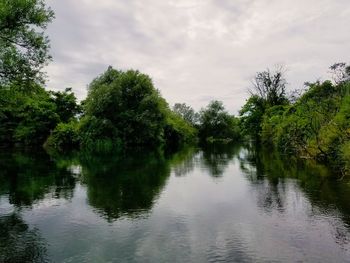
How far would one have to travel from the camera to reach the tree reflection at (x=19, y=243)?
1002 cm

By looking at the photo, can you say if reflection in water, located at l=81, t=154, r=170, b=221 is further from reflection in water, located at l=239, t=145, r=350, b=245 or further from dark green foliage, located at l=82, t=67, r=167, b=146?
dark green foliage, located at l=82, t=67, r=167, b=146

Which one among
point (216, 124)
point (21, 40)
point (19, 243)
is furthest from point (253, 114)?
point (19, 243)

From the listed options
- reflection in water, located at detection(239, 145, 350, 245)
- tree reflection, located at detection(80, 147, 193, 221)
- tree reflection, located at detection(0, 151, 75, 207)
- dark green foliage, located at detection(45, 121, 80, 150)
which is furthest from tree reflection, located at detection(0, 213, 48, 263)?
dark green foliage, located at detection(45, 121, 80, 150)

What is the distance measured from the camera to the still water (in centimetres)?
1048

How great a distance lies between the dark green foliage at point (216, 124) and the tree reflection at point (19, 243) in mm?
115736

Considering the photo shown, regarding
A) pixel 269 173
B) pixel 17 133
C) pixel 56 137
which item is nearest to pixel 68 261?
pixel 269 173

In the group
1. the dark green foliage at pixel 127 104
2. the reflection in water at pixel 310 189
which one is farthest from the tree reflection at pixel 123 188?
the dark green foliage at pixel 127 104

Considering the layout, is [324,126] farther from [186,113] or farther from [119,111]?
[186,113]

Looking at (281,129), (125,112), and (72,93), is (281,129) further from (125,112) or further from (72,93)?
(72,93)

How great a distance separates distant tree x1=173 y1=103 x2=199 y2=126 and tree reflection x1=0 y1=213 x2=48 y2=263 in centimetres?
13009

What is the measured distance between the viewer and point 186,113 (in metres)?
154

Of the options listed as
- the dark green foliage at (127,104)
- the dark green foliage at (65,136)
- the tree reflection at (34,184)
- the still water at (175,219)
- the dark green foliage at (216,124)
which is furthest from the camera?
the dark green foliage at (216,124)

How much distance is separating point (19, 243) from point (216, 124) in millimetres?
120020

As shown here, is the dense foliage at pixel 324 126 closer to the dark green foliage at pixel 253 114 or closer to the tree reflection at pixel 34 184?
the tree reflection at pixel 34 184
